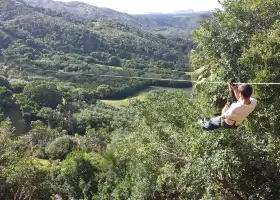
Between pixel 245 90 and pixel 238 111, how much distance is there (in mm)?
549

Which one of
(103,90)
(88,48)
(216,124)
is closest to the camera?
(216,124)

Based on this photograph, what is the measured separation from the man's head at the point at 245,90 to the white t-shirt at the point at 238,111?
20 centimetres

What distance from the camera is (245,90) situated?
541 cm

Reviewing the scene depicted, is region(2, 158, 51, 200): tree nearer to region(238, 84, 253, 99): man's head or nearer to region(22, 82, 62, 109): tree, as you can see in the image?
region(238, 84, 253, 99): man's head

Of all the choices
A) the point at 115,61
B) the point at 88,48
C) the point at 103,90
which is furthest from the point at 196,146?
the point at 88,48

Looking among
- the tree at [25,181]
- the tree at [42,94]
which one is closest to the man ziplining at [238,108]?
the tree at [25,181]

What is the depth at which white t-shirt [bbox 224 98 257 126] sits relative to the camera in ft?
18.7

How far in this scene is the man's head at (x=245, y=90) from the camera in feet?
17.6

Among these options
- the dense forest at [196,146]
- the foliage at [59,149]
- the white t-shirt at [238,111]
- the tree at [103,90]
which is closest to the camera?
the white t-shirt at [238,111]

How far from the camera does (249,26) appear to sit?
1026 centimetres

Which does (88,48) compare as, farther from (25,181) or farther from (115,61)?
(25,181)

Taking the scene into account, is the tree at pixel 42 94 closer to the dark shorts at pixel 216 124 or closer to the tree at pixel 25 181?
the tree at pixel 25 181

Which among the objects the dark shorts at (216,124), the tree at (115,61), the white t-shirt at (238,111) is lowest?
the tree at (115,61)

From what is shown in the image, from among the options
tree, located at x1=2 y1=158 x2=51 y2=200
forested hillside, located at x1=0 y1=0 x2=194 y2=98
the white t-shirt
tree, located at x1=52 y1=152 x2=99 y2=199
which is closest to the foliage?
tree, located at x1=52 y1=152 x2=99 y2=199
